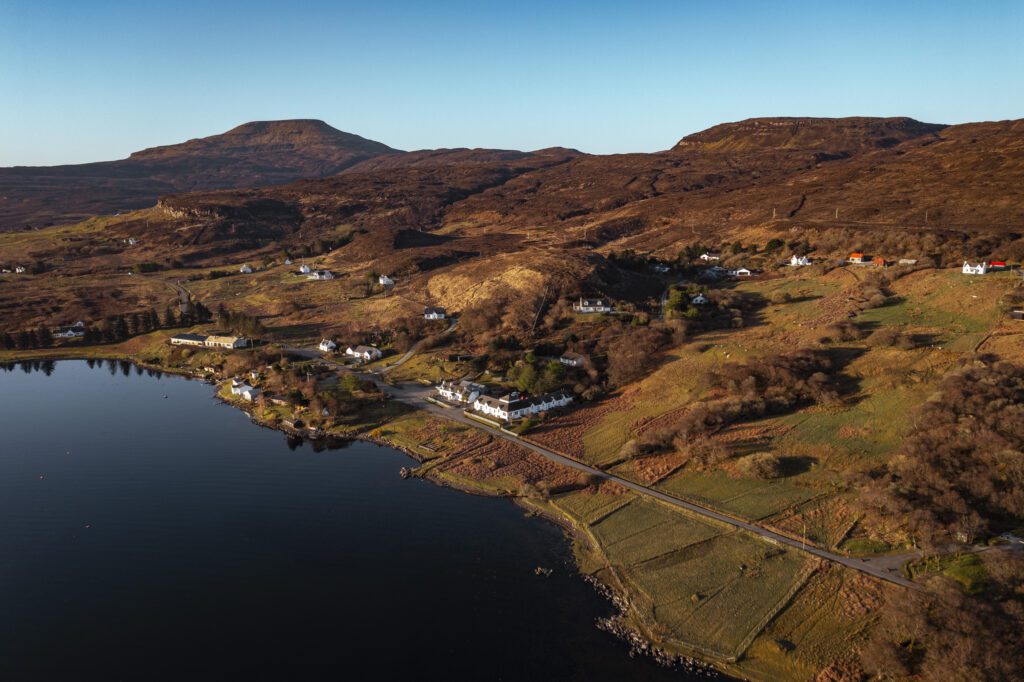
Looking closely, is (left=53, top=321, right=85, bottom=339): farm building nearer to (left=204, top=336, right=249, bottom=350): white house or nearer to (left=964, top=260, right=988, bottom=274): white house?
(left=204, top=336, right=249, bottom=350): white house

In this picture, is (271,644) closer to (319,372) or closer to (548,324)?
(319,372)

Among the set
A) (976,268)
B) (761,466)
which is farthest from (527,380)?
(976,268)

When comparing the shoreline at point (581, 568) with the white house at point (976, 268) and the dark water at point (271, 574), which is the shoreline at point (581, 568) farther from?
the white house at point (976, 268)

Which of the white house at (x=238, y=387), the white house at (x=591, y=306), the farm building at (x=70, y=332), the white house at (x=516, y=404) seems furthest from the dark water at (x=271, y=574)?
the farm building at (x=70, y=332)


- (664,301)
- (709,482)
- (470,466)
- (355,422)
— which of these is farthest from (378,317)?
(709,482)

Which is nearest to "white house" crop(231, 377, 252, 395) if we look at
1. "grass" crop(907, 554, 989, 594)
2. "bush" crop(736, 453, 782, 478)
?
"bush" crop(736, 453, 782, 478)

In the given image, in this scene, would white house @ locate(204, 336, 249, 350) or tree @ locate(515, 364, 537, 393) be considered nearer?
tree @ locate(515, 364, 537, 393)
